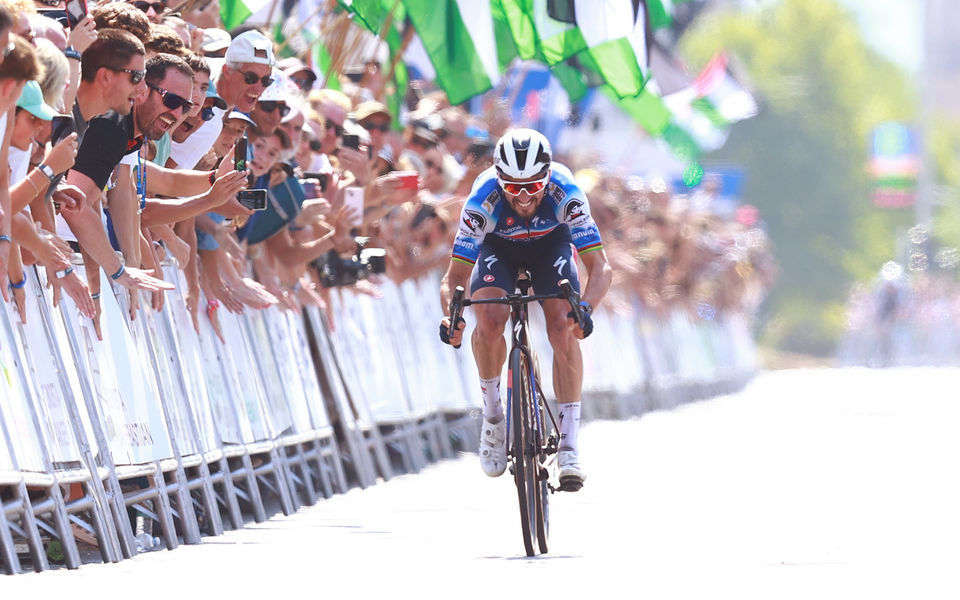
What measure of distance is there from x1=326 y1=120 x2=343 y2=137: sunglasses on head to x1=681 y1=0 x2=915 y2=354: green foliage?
241ft

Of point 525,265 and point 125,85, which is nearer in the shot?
point 125,85

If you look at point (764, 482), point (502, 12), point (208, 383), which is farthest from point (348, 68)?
point (208, 383)

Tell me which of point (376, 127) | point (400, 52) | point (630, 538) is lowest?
point (630, 538)

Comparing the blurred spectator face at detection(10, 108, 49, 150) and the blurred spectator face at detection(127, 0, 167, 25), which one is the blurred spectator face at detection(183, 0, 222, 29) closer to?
the blurred spectator face at detection(127, 0, 167, 25)

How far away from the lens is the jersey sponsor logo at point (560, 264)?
1047cm

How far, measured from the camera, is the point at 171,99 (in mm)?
9852

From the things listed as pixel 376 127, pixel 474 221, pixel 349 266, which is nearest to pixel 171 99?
pixel 474 221

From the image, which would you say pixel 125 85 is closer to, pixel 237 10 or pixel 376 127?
pixel 376 127

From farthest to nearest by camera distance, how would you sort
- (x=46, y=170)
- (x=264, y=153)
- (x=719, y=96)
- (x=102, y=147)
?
(x=719, y=96)
(x=264, y=153)
(x=102, y=147)
(x=46, y=170)

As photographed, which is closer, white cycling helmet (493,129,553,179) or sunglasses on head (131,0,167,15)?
white cycling helmet (493,129,553,179)

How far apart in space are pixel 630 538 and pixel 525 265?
4.87 feet

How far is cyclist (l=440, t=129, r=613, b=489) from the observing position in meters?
10.4

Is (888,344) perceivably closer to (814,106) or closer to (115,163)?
(814,106)

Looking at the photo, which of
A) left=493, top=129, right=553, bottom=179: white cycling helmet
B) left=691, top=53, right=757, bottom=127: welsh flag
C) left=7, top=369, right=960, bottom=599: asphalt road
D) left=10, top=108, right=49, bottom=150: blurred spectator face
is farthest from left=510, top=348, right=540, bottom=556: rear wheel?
left=691, top=53, right=757, bottom=127: welsh flag
